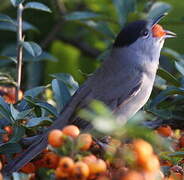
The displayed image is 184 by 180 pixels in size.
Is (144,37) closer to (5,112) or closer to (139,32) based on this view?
(139,32)

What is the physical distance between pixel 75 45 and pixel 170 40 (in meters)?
1.04

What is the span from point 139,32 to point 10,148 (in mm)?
1726

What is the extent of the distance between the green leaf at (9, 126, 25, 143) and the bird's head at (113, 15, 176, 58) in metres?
1.38

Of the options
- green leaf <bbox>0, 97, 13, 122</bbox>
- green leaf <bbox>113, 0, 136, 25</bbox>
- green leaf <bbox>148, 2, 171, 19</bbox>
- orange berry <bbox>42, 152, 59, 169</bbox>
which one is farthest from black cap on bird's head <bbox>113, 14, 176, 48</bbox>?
orange berry <bbox>42, 152, 59, 169</bbox>

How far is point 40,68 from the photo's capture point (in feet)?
18.4

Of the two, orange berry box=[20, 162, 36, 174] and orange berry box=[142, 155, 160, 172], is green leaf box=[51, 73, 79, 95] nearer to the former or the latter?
orange berry box=[20, 162, 36, 174]

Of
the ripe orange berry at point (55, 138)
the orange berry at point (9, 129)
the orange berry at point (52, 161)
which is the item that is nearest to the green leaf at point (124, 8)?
the orange berry at point (9, 129)

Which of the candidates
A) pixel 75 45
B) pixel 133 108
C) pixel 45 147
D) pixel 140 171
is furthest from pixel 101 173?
pixel 75 45

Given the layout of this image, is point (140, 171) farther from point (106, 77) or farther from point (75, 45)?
point (75, 45)

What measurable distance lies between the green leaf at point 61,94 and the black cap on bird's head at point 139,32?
752 mm

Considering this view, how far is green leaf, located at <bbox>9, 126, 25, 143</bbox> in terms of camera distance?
3.16 metres

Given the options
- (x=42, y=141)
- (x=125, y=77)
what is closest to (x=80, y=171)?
(x=42, y=141)

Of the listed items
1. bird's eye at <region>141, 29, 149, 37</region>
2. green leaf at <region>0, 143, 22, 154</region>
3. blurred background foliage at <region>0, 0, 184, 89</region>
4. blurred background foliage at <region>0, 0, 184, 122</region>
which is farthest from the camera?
blurred background foliage at <region>0, 0, 184, 89</region>

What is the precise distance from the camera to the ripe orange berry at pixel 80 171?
2242mm
